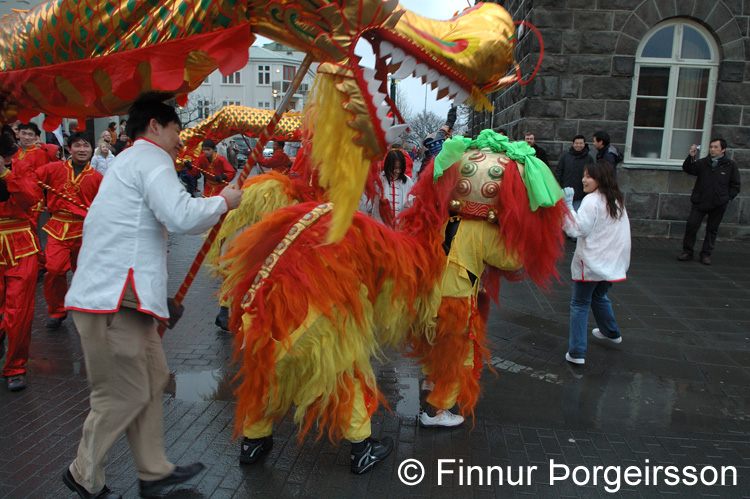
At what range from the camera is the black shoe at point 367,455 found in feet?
9.55

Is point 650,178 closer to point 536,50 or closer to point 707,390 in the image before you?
point 536,50

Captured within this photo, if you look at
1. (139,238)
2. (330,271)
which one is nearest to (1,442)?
(139,238)

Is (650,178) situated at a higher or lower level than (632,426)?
higher

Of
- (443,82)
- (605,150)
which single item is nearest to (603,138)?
(605,150)

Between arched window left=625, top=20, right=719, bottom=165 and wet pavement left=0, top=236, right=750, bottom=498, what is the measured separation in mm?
5091

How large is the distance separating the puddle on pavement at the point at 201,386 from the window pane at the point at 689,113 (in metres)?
9.34

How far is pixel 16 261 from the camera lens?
4094 millimetres

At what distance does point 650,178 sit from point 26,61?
990 centimetres

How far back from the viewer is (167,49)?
6.72 feet

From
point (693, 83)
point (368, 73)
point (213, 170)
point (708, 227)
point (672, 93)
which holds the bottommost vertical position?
point (708, 227)

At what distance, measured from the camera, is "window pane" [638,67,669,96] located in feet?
31.4

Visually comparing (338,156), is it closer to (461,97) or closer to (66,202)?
(461,97)

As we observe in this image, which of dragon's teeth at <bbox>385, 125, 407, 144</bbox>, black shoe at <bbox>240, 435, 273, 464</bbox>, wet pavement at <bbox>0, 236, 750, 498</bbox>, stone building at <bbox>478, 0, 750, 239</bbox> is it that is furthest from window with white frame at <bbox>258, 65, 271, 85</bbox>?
dragon's teeth at <bbox>385, 125, 407, 144</bbox>

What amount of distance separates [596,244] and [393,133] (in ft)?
9.66
